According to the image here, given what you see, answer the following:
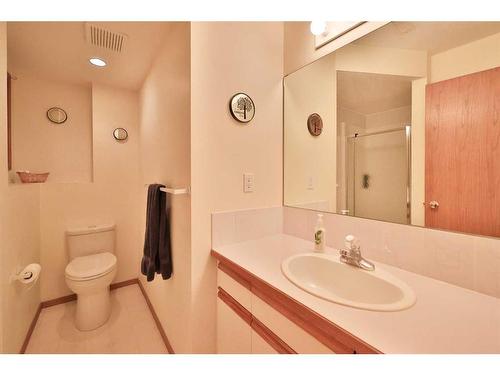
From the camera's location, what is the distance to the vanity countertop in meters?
0.46

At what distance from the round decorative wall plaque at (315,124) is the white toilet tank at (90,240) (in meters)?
2.02

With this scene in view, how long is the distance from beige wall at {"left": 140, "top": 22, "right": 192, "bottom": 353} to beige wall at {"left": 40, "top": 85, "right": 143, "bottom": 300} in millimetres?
672

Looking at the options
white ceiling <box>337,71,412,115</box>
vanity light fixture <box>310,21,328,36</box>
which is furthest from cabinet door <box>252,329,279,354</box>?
vanity light fixture <box>310,21,328,36</box>

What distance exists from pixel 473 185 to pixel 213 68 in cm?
118

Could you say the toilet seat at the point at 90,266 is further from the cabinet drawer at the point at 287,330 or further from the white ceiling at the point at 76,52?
the white ceiling at the point at 76,52

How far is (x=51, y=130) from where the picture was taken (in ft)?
6.56

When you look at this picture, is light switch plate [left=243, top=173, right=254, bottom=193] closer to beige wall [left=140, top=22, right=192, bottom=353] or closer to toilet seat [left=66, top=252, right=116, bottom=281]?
beige wall [left=140, top=22, right=192, bottom=353]

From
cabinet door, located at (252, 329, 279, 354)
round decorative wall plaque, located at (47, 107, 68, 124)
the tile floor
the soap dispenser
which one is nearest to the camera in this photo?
cabinet door, located at (252, 329, 279, 354)

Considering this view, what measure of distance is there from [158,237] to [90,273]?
2.59 ft

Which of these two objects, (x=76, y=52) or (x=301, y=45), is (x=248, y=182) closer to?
(x=301, y=45)

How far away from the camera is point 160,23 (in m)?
1.24

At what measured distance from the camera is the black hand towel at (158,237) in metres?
1.28
